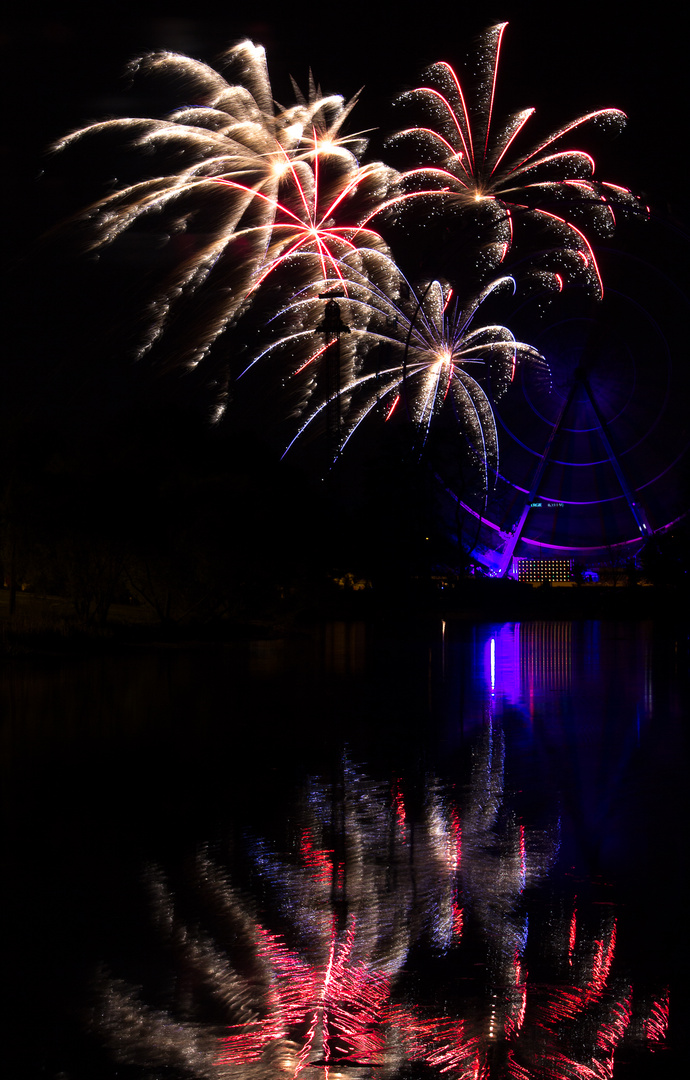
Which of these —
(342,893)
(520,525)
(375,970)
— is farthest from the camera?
(520,525)

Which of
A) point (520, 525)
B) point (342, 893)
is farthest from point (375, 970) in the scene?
point (520, 525)

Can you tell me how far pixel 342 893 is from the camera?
23.9ft

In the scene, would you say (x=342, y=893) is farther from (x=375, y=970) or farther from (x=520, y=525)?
(x=520, y=525)

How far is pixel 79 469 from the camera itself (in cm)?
3170

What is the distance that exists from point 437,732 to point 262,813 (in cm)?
549

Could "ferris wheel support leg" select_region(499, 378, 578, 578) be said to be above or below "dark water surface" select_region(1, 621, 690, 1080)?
above

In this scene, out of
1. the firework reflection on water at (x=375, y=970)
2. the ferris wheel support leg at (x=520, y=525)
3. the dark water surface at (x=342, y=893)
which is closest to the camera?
the firework reflection on water at (x=375, y=970)

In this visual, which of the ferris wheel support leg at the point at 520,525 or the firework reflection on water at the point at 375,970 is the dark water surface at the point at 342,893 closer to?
the firework reflection on water at the point at 375,970

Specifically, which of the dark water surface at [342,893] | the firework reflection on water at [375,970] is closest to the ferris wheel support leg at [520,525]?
the dark water surface at [342,893]

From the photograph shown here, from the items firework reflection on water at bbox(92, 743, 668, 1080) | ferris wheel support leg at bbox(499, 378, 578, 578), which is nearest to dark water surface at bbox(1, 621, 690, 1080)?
firework reflection on water at bbox(92, 743, 668, 1080)

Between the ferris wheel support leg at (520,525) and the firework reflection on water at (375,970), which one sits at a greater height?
the ferris wheel support leg at (520,525)

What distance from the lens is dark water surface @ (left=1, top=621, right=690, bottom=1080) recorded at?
505 cm

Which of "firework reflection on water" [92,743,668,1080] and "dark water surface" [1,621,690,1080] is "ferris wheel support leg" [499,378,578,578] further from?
"firework reflection on water" [92,743,668,1080]

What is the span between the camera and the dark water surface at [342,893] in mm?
5051
